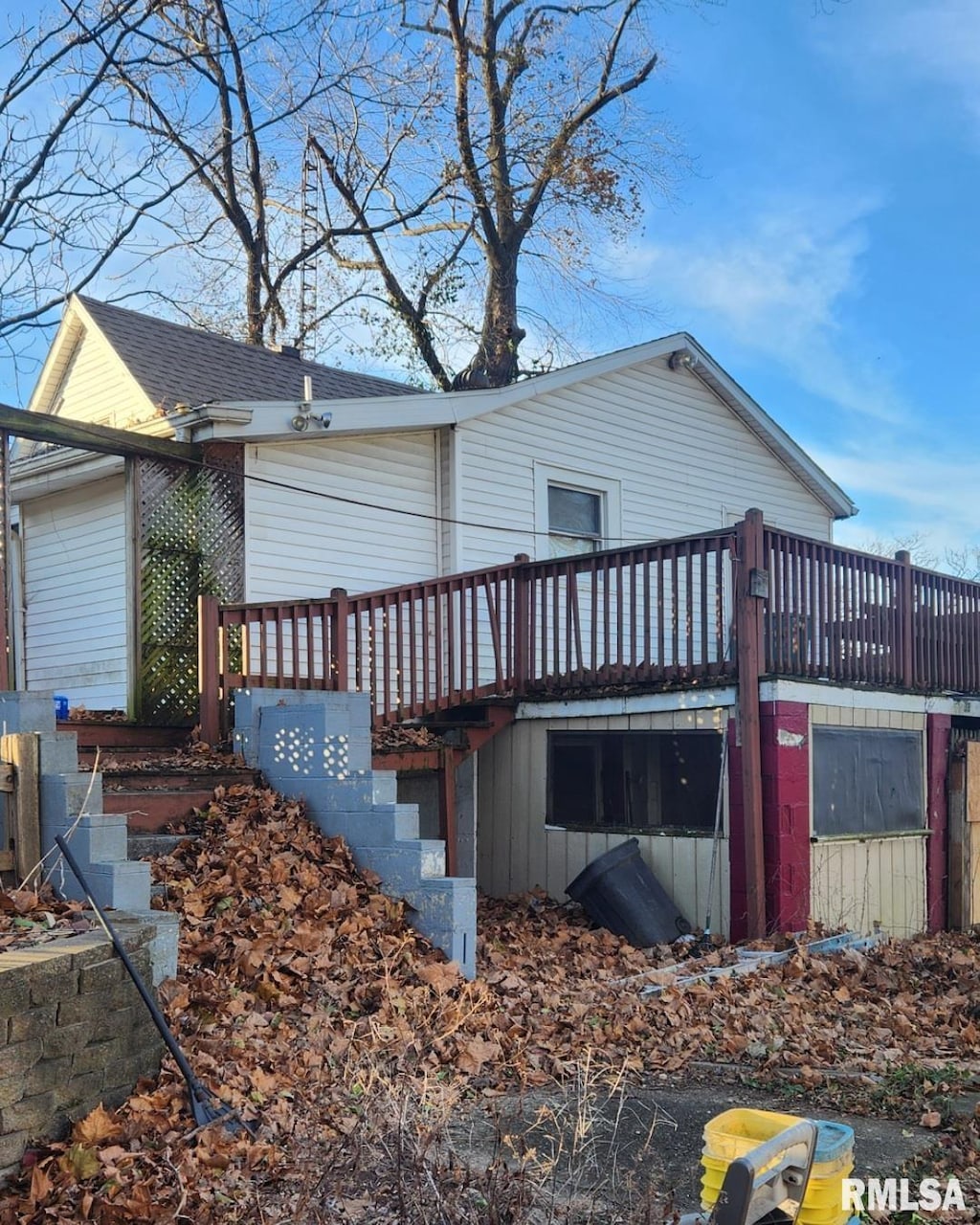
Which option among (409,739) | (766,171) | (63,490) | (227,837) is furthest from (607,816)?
(766,171)

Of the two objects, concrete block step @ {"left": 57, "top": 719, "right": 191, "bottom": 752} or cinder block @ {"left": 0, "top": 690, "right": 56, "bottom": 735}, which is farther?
concrete block step @ {"left": 57, "top": 719, "right": 191, "bottom": 752}

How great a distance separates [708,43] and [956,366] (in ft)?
40.1

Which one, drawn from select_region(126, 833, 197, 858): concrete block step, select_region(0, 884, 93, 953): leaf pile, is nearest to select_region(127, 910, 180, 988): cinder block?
select_region(0, 884, 93, 953): leaf pile

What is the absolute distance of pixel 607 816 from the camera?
436 inches

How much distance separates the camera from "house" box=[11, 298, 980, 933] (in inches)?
392

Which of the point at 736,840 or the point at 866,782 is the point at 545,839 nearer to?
the point at 736,840

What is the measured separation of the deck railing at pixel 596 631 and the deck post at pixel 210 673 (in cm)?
1

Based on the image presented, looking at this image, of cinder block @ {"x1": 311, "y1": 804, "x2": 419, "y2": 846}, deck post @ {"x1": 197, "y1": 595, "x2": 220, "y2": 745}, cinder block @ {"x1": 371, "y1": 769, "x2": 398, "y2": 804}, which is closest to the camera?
cinder block @ {"x1": 311, "y1": 804, "x2": 419, "y2": 846}

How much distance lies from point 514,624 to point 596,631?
93cm

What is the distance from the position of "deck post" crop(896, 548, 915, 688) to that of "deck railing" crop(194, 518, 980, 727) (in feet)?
0.06

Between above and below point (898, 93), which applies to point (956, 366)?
below

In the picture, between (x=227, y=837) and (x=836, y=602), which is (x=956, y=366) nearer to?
(x=836, y=602)

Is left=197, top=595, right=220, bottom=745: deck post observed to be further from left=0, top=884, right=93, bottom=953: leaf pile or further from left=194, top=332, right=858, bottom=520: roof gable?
left=0, top=884, right=93, bottom=953: leaf pile

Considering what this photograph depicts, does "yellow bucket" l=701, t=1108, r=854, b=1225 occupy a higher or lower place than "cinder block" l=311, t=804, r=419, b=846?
lower
